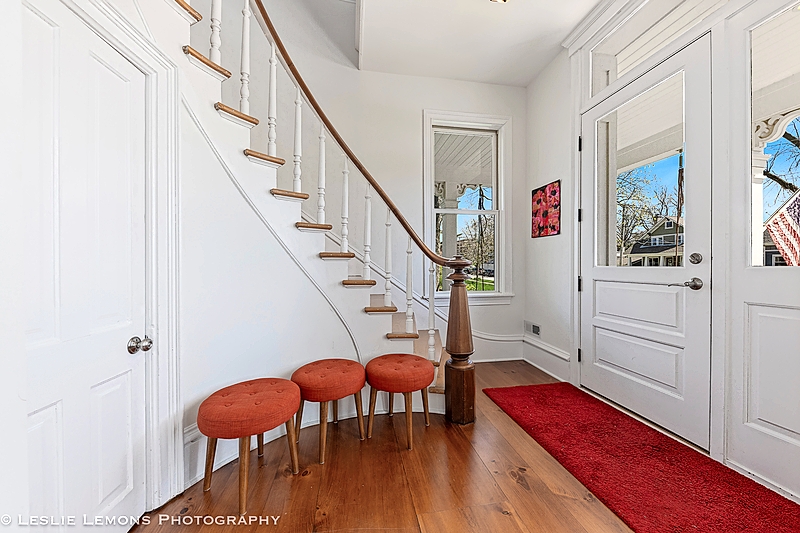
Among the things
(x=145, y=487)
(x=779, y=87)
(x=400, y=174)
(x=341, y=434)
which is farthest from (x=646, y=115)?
(x=145, y=487)

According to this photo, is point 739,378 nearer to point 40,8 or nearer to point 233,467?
point 233,467

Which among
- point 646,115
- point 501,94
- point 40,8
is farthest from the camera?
point 501,94

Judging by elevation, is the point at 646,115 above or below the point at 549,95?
below

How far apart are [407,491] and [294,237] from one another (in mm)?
1482

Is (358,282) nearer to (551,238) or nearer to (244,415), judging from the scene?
(244,415)

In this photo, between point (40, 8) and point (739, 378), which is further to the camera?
point (739, 378)

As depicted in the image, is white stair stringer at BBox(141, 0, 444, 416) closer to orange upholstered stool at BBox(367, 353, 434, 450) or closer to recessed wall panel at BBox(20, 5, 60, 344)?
orange upholstered stool at BBox(367, 353, 434, 450)

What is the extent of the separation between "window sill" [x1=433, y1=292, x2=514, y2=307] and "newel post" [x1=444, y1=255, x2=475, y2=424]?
1272mm

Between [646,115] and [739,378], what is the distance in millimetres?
1673

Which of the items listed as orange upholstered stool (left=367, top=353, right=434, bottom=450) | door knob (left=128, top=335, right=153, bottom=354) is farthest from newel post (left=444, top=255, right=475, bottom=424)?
door knob (left=128, top=335, right=153, bottom=354)

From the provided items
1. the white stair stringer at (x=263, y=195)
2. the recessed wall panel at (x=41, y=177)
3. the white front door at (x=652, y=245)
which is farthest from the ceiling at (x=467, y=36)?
the recessed wall panel at (x=41, y=177)

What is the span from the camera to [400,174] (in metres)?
3.62

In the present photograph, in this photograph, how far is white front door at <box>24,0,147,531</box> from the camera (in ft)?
3.50

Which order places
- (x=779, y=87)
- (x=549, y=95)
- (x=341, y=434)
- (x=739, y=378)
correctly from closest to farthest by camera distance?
(x=779, y=87), (x=739, y=378), (x=341, y=434), (x=549, y=95)
